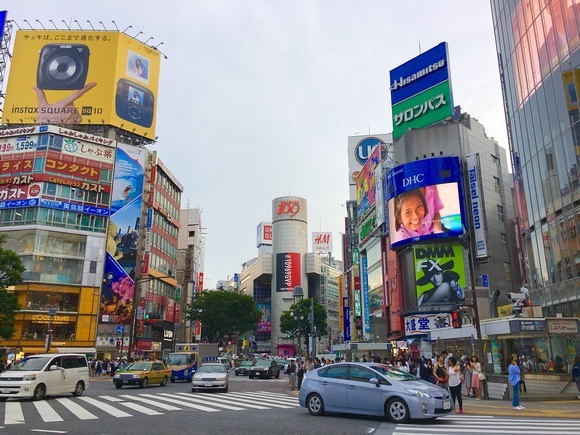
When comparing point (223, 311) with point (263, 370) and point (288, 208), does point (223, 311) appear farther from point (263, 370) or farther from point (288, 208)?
point (288, 208)

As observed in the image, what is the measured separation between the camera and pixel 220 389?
24.3 meters

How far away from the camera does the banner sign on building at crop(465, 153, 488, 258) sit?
50.1 m

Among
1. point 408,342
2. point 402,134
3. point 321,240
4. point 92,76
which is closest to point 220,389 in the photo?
point 408,342

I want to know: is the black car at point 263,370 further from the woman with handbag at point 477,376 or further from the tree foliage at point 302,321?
the tree foliage at point 302,321

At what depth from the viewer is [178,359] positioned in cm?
3425

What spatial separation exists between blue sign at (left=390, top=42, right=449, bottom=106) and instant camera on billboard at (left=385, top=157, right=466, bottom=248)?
11697 millimetres

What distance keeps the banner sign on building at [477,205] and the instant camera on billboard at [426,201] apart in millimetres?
1208

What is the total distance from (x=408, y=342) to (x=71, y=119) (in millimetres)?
49802

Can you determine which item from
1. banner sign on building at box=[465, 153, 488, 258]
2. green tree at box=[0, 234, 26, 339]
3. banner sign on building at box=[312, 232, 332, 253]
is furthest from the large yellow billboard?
banner sign on building at box=[312, 232, 332, 253]

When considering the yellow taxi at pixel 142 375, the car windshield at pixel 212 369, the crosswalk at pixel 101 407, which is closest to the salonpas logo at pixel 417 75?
the car windshield at pixel 212 369

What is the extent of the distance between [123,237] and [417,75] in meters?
40.6

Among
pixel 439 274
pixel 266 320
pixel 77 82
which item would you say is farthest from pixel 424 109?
pixel 266 320

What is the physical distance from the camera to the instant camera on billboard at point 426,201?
50.7m

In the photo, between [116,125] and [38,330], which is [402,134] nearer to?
[116,125]
